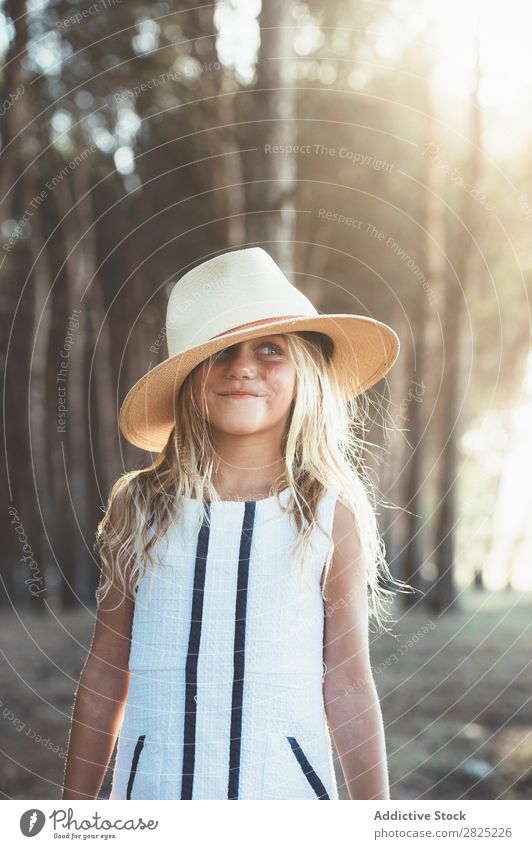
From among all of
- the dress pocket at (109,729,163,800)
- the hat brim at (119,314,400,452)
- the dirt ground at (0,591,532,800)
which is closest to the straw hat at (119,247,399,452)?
the hat brim at (119,314,400,452)

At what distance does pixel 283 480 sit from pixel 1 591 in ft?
40.6

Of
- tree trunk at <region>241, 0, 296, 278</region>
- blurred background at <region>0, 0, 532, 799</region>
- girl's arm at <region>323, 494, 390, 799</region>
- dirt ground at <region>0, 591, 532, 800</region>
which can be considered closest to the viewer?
girl's arm at <region>323, 494, 390, 799</region>

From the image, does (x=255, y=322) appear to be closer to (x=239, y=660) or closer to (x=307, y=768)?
(x=239, y=660)

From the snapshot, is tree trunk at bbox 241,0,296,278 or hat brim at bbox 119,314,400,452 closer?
hat brim at bbox 119,314,400,452

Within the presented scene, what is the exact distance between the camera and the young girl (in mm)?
1882

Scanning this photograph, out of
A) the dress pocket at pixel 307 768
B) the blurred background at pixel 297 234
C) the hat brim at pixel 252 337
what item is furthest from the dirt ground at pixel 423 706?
the hat brim at pixel 252 337

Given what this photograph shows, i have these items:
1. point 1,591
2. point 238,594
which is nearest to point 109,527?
point 238,594

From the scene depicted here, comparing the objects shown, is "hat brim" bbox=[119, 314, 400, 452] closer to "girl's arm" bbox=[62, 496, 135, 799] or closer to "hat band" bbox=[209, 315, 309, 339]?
"hat band" bbox=[209, 315, 309, 339]

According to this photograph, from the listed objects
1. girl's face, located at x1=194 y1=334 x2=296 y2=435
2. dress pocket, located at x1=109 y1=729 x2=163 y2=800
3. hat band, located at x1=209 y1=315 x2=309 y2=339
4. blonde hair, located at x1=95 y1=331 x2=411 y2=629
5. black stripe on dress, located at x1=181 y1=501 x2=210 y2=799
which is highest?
hat band, located at x1=209 y1=315 x2=309 y2=339

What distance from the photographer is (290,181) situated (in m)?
3.98

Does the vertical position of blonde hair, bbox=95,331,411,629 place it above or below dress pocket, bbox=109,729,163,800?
above

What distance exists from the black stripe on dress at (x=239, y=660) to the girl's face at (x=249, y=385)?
24 centimetres

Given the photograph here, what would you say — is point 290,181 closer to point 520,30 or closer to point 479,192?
point 520,30

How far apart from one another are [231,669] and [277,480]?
0.43 m
